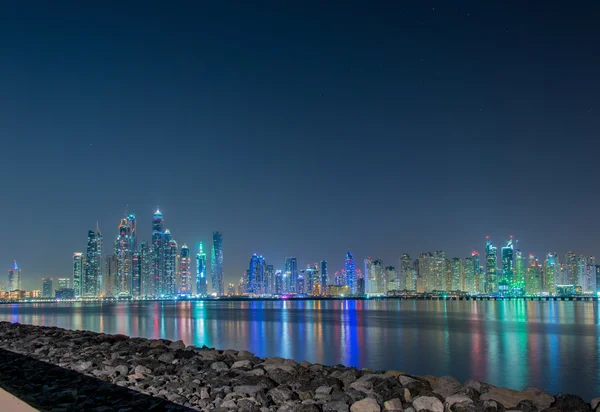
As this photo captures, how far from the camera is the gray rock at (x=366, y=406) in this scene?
7660mm

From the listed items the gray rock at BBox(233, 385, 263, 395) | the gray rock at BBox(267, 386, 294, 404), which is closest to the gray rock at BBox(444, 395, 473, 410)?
the gray rock at BBox(267, 386, 294, 404)

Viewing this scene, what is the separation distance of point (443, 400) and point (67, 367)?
7623 millimetres

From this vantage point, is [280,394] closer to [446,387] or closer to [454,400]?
[454,400]

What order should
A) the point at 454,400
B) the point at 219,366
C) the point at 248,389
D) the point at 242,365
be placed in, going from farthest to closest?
1. the point at 242,365
2. the point at 219,366
3. the point at 248,389
4. the point at 454,400

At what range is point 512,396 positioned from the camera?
27.5ft

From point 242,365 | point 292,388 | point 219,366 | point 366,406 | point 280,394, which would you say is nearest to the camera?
point 366,406

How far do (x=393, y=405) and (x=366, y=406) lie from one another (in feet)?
1.38

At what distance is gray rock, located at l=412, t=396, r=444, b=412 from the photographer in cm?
770

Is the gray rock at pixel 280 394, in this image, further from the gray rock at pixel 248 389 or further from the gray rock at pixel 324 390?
the gray rock at pixel 324 390

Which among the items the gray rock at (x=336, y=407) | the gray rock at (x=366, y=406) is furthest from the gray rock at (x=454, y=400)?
the gray rock at (x=336, y=407)

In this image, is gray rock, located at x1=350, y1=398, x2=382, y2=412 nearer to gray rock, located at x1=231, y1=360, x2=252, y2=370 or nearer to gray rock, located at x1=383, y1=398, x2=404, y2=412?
gray rock, located at x1=383, y1=398, x2=404, y2=412

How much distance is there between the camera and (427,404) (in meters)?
7.84

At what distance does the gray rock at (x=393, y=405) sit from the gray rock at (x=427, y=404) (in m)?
0.22

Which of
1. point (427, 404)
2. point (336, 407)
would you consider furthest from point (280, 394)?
point (427, 404)
